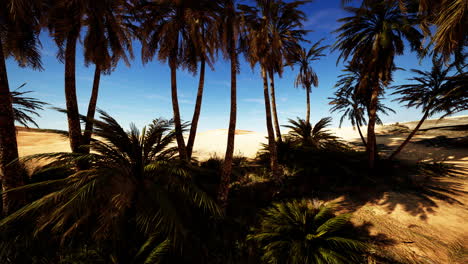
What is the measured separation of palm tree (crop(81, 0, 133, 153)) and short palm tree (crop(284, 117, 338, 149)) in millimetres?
10375

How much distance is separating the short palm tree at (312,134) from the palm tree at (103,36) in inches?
408

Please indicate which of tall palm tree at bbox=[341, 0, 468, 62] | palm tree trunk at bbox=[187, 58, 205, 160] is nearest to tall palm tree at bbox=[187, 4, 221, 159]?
palm tree trunk at bbox=[187, 58, 205, 160]

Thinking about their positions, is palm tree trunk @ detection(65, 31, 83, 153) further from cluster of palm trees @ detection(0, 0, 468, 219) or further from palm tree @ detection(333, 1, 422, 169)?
palm tree @ detection(333, 1, 422, 169)

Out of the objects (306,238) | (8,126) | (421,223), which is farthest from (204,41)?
(421,223)

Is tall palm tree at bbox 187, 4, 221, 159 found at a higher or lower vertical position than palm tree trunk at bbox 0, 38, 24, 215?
higher

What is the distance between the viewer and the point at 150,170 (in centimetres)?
398

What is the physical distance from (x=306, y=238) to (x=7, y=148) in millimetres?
8744

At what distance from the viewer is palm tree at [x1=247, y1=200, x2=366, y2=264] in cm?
393

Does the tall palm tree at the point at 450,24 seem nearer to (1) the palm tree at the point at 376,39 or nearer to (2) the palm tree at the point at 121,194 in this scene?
(1) the palm tree at the point at 376,39

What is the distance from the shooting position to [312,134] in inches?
426

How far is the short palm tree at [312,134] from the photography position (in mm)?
10219

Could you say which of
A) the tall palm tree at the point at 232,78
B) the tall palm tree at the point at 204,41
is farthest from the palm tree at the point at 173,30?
the tall palm tree at the point at 232,78

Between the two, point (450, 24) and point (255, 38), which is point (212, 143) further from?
point (450, 24)

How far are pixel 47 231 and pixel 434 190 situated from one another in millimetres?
13128
